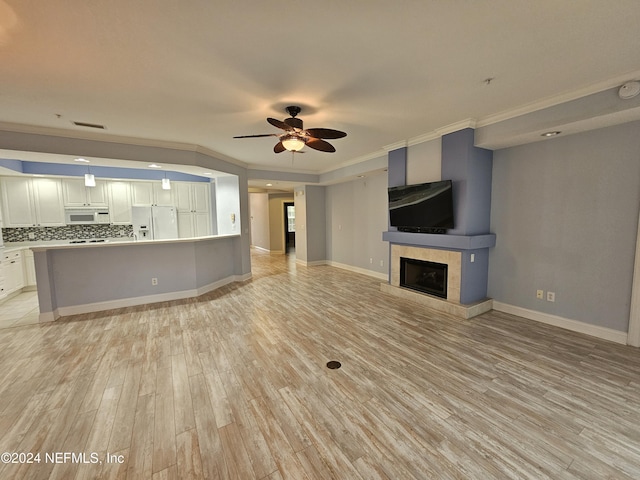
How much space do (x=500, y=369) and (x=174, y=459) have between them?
2.74 metres

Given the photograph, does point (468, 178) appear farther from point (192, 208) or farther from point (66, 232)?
point (66, 232)

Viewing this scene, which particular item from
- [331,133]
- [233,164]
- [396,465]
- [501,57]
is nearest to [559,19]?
[501,57]

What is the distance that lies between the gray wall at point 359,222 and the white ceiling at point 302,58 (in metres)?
2.59

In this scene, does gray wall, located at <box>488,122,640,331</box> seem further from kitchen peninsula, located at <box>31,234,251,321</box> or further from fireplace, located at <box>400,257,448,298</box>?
kitchen peninsula, located at <box>31,234,251,321</box>

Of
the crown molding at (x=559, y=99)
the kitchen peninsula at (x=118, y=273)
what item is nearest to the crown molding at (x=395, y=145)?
the crown molding at (x=559, y=99)

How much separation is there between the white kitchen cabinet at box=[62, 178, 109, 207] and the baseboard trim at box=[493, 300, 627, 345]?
807 cm

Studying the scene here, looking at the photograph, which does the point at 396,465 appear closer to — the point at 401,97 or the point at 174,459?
the point at 174,459

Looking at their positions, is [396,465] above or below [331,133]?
below

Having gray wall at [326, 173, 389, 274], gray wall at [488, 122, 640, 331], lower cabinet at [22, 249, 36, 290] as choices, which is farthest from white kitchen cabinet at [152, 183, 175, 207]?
gray wall at [488, 122, 640, 331]

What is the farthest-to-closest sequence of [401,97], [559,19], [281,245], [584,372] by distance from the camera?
[281,245]
[401,97]
[584,372]
[559,19]

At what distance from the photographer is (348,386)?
215 centimetres

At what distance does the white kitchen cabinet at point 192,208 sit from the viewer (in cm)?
645

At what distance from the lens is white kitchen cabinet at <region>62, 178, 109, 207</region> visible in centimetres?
528

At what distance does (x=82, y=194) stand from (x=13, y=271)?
1844 mm
